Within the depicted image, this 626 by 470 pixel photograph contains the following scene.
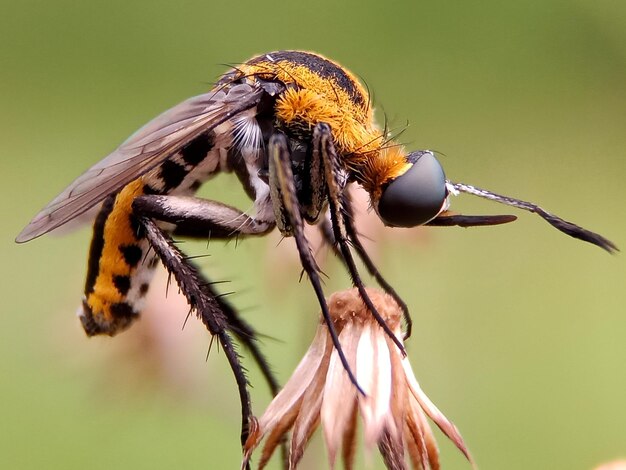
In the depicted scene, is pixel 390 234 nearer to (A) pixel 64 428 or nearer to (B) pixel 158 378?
(B) pixel 158 378

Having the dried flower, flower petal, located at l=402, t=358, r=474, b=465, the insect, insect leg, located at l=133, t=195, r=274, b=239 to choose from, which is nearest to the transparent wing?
the insect

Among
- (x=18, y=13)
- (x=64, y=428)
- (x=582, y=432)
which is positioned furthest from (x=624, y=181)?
(x=18, y=13)

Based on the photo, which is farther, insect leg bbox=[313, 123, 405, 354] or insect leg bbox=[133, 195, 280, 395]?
insect leg bbox=[133, 195, 280, 395]

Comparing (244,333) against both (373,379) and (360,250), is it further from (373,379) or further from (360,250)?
(373,379)

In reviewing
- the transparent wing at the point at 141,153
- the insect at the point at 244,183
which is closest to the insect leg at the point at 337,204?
the insect at the point at 244,183

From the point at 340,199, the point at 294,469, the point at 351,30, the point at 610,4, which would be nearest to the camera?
the point at 294,469

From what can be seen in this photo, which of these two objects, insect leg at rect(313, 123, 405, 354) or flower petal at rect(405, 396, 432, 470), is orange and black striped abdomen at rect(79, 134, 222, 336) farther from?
flower petal at rect(405, 396, 432, 470)
